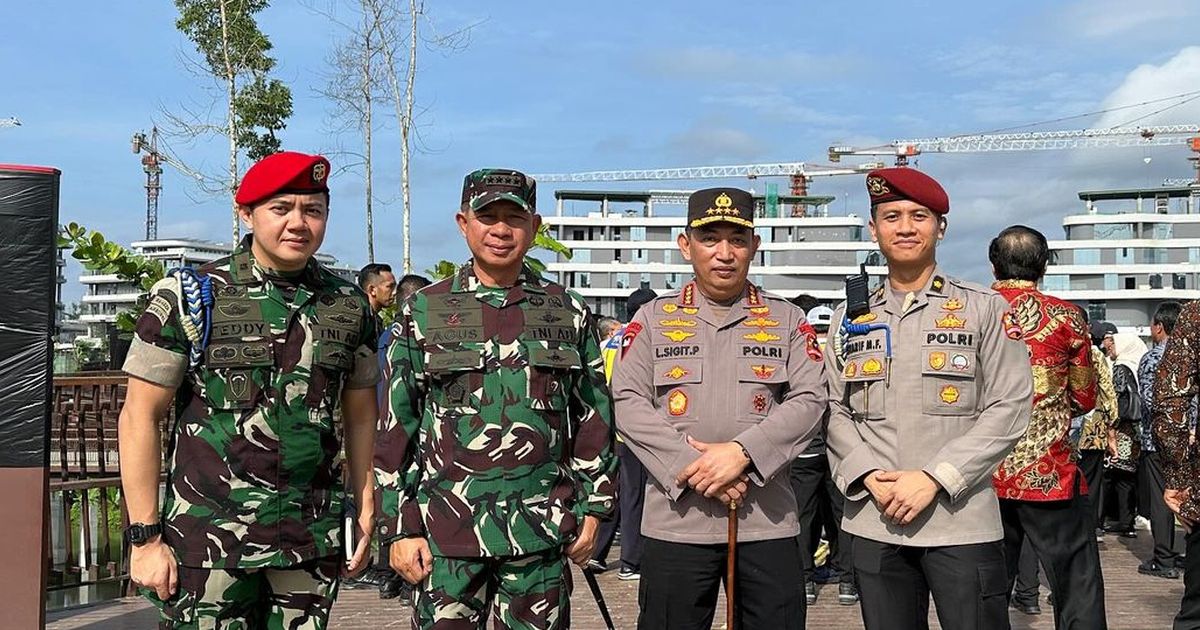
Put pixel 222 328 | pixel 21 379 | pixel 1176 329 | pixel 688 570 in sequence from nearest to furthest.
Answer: pixel 222 328, pixel 688 570, pixel 1176 329, pixel 21 379

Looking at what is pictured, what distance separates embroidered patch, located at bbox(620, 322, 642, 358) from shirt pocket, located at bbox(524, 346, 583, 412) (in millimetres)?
515

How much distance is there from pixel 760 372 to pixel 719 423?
0.22 metres

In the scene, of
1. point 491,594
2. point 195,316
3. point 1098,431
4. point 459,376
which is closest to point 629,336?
point 459,376

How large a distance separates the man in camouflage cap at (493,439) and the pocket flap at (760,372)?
1.75 ft

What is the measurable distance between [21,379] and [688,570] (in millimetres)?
3108

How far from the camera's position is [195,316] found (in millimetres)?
2998

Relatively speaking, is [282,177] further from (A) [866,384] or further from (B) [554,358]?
(A) [866,384]

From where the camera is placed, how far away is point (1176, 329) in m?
4.27

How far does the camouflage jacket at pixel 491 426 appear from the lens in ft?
10.1

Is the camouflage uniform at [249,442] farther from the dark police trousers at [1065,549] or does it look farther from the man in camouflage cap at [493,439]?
the dark police trousers at [1065,549]

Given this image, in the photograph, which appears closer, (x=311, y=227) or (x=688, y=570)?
(x=311, y=227)

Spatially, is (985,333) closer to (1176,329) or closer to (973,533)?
(973,533)

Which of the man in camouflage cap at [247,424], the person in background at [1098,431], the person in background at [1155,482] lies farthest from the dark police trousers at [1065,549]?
the man in camouflage cap at [247,424]

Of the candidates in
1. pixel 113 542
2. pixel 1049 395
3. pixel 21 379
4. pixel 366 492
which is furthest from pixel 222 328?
pixel 113 542
